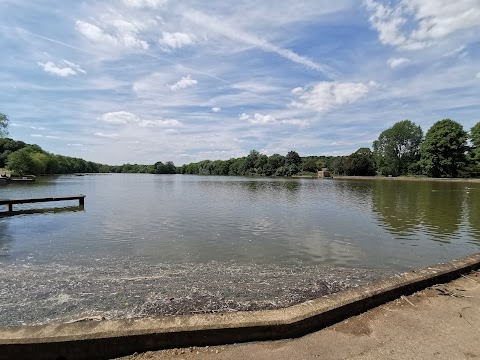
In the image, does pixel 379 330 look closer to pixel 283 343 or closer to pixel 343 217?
pixel 283 343

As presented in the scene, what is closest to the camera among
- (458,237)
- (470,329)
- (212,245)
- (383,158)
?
(470,329)

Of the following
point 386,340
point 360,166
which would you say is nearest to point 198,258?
point 386,340

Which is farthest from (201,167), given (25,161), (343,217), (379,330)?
(379,330)

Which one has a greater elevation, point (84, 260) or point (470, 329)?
point (470, 329)

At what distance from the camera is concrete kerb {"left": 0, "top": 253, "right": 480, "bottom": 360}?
336 cm

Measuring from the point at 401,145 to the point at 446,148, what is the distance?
839 inches

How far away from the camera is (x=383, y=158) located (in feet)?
320

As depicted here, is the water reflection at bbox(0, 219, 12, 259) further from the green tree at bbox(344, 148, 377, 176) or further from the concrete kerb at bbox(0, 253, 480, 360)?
the green tree at bbox(344, 148, 377, 176)

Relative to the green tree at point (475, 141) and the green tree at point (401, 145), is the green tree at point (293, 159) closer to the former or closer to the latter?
the green tree at point (401, 145)

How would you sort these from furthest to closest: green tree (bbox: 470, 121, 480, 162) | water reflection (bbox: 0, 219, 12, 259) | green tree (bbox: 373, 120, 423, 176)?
green tree (bbox: 373, 120, 423, 176) → green tree (bbox: 470, 121, 480, 162) → water reflection (bbox: 0, 219, 12, 259)

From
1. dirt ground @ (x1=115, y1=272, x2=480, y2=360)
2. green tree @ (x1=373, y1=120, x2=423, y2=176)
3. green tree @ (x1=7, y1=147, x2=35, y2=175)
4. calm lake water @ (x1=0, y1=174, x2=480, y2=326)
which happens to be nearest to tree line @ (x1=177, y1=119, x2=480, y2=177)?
green tree @ (x1=373, y1=120, x2=423, y2=176)

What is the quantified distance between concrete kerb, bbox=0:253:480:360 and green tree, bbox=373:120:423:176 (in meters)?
98.3

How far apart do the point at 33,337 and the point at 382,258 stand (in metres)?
9.75

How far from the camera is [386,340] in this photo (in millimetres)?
3748
